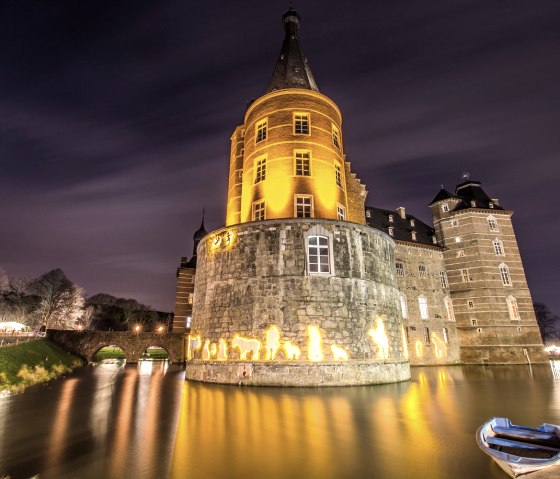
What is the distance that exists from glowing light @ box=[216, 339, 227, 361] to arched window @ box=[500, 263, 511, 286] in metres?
32.0

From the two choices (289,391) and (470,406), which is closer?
(470,406)

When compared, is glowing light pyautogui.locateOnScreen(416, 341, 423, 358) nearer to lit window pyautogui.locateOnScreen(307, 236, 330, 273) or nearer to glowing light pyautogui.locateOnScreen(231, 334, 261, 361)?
lit window pyautogui.locateOnScreen(307, 236, 330, 273)

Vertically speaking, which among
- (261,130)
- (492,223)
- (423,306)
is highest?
(261,130)

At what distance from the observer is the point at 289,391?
13672 millimetres

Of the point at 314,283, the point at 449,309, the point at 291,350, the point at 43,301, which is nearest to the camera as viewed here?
the point at 291,350

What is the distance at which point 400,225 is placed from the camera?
122 ft

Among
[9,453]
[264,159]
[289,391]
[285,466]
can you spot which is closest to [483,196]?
[264,159]

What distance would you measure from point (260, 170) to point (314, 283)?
9580 millimetres

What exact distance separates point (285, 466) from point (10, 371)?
18.1 m

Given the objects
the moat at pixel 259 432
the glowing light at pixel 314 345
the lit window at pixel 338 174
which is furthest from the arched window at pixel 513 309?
the glowing light at pixel 314 345

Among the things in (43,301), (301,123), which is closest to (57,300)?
(43,301)

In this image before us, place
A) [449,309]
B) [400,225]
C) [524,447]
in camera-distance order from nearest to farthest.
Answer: [524,447] < [449,309] < [400,225]

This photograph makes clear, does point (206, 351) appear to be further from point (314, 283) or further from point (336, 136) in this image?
point (336, 136)

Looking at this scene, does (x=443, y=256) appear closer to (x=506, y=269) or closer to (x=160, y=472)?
(x=506, y=269)
